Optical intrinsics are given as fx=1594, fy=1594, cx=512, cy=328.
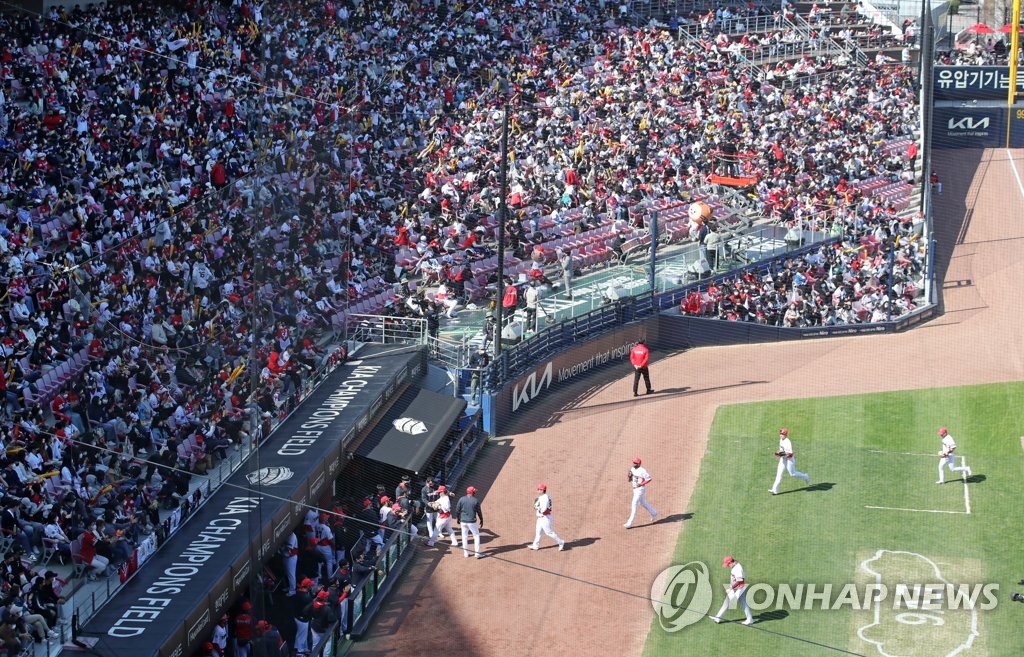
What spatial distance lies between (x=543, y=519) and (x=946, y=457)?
281 inches

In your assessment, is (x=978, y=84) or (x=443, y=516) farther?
(x=978, y=84)

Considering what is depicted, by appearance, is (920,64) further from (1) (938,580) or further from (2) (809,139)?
(1) (938,580)

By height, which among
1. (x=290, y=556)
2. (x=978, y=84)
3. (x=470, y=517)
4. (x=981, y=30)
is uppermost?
(x=981, y=30)

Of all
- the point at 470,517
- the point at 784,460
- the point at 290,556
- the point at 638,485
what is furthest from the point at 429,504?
the point at 784,460

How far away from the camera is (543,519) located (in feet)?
74.8

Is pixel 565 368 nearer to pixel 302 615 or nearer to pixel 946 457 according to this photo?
pixel 946 457

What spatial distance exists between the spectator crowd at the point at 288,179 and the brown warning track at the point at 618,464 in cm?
172

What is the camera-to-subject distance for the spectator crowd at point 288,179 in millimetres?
21531

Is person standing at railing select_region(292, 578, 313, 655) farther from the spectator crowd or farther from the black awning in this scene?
the black awning

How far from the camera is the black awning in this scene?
23.6m

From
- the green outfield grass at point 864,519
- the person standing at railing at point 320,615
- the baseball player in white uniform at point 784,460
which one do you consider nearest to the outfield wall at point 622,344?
the green outfield grass at point 864,519

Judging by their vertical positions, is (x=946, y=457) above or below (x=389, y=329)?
below

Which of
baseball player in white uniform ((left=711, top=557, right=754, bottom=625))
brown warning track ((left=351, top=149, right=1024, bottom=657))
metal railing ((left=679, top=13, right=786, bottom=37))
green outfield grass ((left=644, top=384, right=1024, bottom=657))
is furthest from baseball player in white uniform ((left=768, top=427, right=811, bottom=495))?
metal railing ((left=679, top=13, right=786, bottom=37))

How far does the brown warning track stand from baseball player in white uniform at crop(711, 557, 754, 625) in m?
1.06
